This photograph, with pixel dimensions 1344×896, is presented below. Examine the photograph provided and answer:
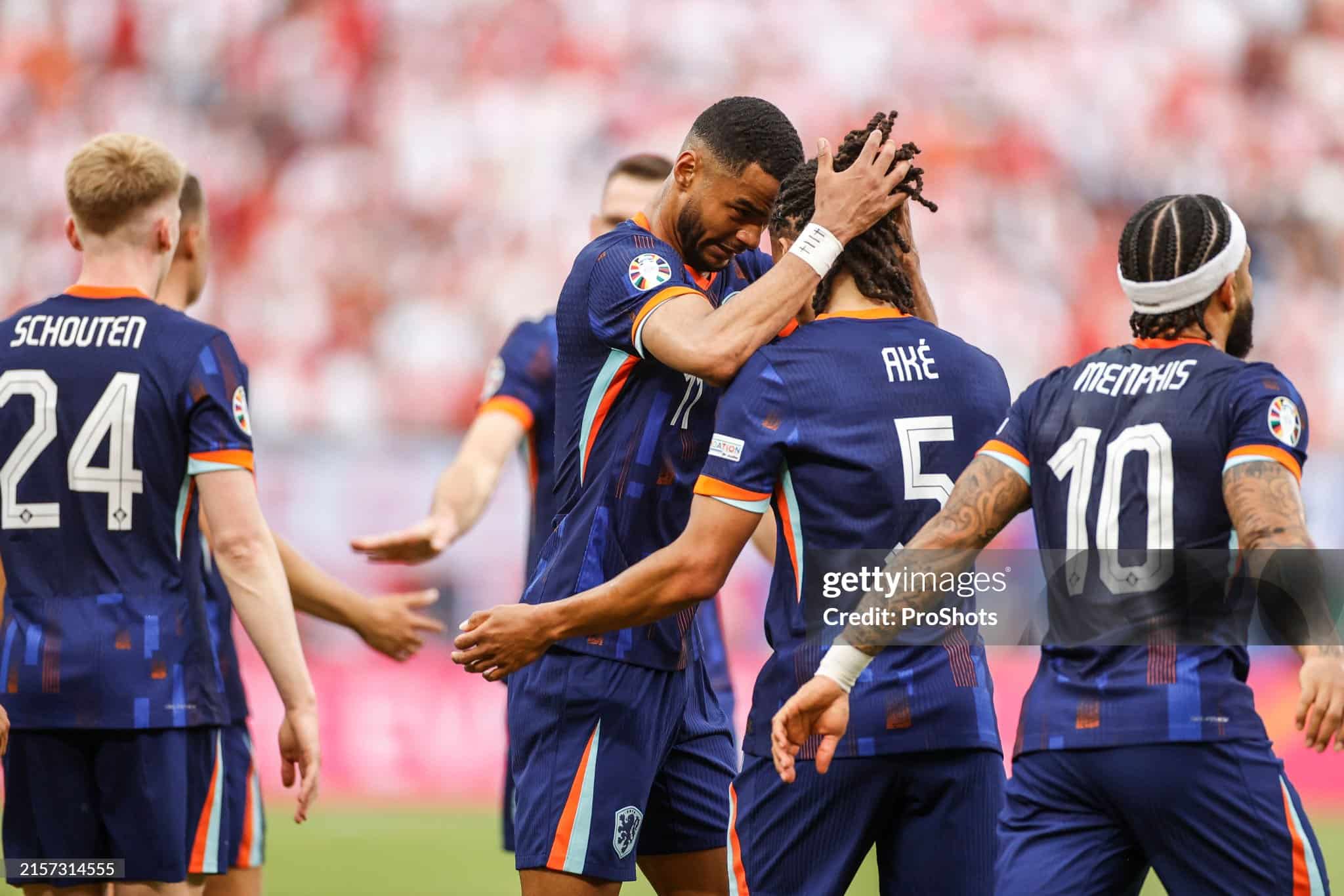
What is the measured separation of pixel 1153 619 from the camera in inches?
127

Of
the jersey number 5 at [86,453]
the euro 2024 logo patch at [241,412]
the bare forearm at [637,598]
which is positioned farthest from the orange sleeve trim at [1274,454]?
the jersey number 5 at [86,453]

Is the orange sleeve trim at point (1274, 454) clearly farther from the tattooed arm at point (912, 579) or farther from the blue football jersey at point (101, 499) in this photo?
the blue football jersey at point (101, 499)

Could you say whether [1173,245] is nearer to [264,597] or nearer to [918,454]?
[918,454]

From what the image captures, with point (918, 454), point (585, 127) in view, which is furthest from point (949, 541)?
point (585, 127)

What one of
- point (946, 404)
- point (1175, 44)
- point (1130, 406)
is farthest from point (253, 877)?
point (1175, 44)

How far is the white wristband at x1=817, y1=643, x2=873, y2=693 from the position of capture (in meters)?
3.36

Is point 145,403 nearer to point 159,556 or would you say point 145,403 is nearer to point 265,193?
point 159,556

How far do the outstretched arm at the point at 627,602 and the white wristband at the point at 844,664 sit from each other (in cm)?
37

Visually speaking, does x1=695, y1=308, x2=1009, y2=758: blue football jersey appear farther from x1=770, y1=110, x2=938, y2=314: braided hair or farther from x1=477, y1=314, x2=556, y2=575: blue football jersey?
x1=477, y1=314, x2=556, y2=575: blue football jersey

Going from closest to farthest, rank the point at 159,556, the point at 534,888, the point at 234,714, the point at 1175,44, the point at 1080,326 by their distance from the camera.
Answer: the point at 534,888 → the point at 159,556 → the point at 234,714 → the point at 1080,326 → the point at 1175,44

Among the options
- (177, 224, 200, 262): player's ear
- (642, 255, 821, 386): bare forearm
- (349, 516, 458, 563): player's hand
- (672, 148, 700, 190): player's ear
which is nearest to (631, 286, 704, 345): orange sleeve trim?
(642, 255, 821, 386): bare forearm

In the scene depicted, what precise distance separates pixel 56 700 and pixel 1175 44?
14.4 metres

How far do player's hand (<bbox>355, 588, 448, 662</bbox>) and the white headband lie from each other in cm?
266

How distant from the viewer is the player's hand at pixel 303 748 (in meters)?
4.17
